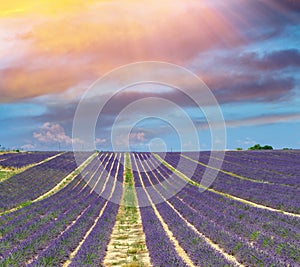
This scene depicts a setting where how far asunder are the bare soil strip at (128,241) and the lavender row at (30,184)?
5.64 meters

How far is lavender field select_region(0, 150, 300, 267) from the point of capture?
369 inches

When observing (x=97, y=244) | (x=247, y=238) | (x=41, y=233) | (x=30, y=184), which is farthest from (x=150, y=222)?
(x=30, y=184)

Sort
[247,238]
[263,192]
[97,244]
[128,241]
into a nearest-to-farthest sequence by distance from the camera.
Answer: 1. [97,244]
2. [247,238]
3. [128,241]
4. [263,192]

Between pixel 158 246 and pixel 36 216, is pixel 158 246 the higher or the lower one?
the higher one

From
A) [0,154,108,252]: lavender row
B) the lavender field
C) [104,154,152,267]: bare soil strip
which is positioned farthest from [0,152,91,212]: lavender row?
[104,154,152,267]: bare soil strip

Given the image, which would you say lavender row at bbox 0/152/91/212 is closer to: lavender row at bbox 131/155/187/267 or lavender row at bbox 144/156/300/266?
lavender row at bbox 131/155/187/267

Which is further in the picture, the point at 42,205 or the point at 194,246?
the point at 42,205

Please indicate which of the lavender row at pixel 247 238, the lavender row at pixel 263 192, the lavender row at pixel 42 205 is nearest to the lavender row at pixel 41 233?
the lavender row at pixel 42 205

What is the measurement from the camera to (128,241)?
12711mm

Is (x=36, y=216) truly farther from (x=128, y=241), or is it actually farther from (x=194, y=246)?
(x=194, y=246)

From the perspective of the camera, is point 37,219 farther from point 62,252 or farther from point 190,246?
point 190,246

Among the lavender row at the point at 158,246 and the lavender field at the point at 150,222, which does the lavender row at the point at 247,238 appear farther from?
the lavender row at the point at 158,246

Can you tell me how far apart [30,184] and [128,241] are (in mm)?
16935

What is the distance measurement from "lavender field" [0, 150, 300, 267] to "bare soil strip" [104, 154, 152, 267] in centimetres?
3
